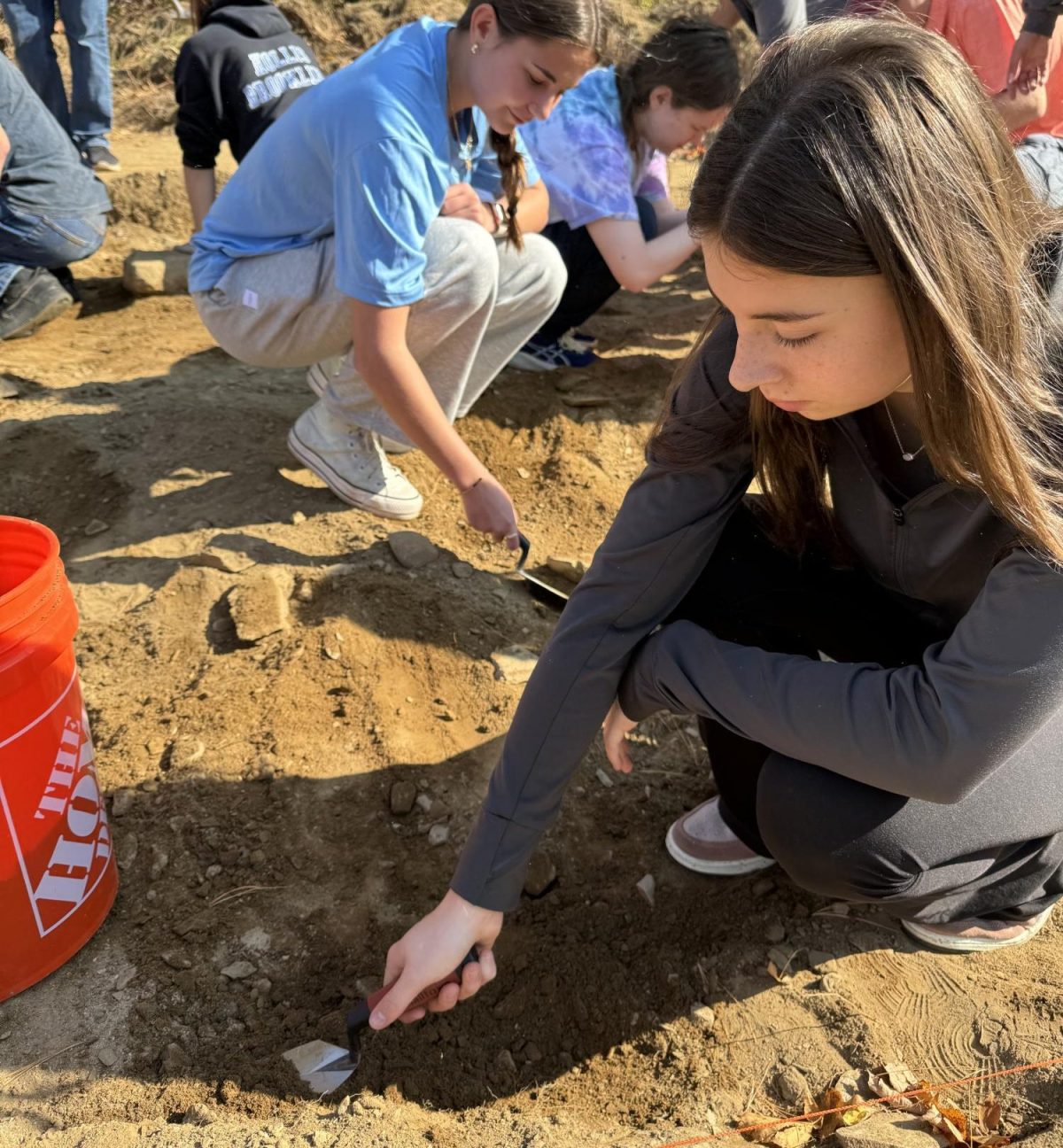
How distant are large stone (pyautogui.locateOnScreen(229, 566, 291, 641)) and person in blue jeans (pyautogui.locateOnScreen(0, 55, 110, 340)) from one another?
71.3 inches

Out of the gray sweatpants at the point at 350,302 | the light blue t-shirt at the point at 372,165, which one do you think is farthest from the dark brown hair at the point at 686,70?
the light blue t-shirt at the point at 372,165

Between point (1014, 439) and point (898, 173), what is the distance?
1.04 feet

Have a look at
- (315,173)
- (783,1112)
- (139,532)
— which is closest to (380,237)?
(315,173)

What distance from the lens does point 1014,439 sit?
1.21 m

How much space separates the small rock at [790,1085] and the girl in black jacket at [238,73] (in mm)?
3017

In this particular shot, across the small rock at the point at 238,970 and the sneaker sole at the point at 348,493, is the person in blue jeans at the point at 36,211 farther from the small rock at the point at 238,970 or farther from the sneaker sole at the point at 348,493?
the small rock at the point at 238,970

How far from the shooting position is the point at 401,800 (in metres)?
2.02

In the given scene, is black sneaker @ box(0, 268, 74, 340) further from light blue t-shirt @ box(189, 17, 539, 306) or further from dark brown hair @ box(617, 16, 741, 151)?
dark brown hair @ box(617, 16, 741, 151)

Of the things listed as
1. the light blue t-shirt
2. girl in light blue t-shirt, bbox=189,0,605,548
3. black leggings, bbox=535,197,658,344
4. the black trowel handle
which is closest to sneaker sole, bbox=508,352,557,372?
black leggings, bbox=535,197,658,344

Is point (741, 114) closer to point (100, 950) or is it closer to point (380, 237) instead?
point (380, 237)

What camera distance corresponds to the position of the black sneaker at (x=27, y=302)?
363cm

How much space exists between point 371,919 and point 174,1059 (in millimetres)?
370

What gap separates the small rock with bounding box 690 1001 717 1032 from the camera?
1748 mm

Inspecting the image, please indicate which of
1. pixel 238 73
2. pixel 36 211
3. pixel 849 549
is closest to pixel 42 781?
pixel 849 549
